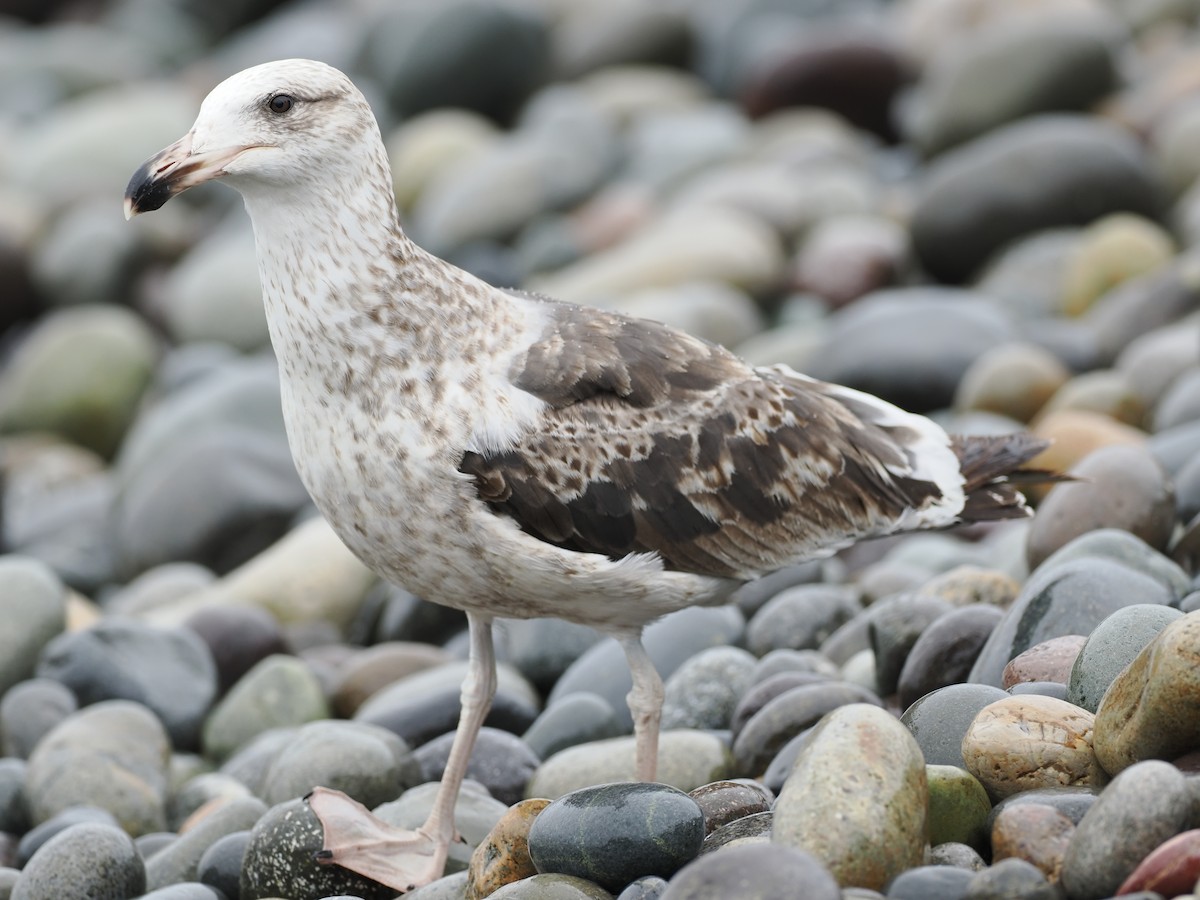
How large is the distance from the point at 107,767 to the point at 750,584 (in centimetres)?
309

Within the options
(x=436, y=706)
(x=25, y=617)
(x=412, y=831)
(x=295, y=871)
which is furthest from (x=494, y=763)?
(x=25, y=617)

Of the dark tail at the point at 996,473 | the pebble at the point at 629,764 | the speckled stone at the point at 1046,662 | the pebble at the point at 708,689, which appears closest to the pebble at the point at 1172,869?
the speckled stone at the point at 1046,662

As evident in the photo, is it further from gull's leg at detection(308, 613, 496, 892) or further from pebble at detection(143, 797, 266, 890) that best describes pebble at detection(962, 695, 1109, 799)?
pebble at detection(143, 797, 266, 890)

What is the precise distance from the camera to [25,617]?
28.7ft

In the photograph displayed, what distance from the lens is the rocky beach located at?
488 centimetres

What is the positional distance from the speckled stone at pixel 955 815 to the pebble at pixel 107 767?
12.8ft

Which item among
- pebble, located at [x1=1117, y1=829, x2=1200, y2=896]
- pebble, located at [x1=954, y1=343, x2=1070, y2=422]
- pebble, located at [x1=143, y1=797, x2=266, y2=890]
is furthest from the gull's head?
pebble, located at [x1=954, y1=343, x2=1070, y2=422]

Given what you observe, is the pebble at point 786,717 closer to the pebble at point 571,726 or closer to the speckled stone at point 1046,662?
the speckled stone at point 1046,662

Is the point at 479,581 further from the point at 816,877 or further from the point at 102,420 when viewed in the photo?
the point at 102,420

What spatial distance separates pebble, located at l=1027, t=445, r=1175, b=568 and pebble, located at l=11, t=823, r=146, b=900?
4149 millimetres

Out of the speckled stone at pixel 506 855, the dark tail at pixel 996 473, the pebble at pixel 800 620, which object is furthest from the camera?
the pebble at pixel 800 620

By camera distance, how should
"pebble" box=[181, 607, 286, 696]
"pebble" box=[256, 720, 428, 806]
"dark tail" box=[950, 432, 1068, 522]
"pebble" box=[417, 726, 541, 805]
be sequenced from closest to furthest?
"pebble" box=[256, 720, 428, 806]
"dark tail" box=[950, 432, 1068, 522]
"pebble" box=[417, 726, 541, 805]
"pebble" box=[181, 607, 286, 696]

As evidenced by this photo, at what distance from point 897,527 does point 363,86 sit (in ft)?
49.5

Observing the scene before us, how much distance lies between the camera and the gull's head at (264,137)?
5285 millimetres
